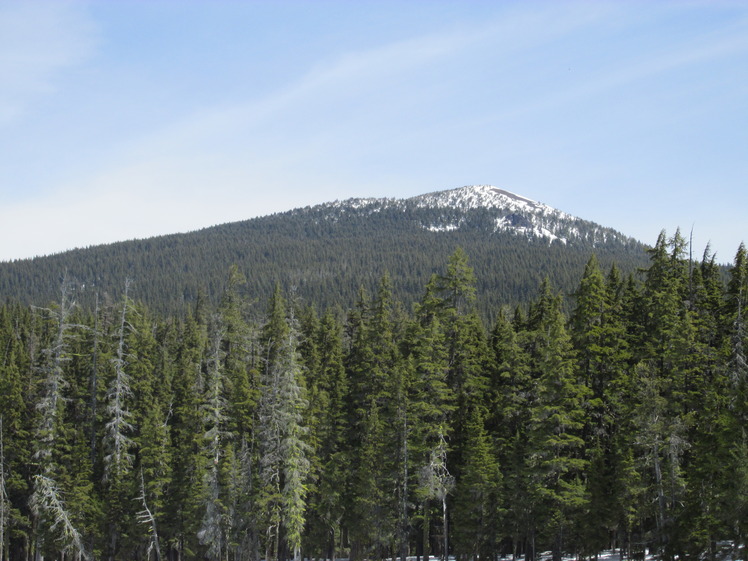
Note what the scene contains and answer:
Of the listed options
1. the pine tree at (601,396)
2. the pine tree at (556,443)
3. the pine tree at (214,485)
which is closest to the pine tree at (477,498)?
the pine tree at (556,443)

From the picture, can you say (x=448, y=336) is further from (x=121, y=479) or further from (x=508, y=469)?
(x=121, y=479)

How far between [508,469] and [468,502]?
3502 millimetres

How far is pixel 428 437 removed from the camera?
Answer: 1917 inches

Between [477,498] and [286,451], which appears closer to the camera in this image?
[286,451]

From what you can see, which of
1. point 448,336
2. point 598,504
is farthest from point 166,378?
point 598,504

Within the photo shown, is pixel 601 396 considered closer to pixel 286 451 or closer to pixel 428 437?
pixel 428 437

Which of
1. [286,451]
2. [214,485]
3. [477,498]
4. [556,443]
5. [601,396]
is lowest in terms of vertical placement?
[477,498]

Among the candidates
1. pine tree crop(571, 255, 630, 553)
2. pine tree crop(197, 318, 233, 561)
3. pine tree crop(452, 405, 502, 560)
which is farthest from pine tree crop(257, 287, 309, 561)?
pine tree crop(571, 255, 630, 553)

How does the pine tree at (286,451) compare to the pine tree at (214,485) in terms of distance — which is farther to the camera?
the pine tree at (214,485)

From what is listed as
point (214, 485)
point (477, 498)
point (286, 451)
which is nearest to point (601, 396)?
point (477, 498)

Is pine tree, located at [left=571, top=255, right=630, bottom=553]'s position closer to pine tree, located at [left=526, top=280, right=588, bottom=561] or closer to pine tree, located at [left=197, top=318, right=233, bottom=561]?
pine tree, located at [left=526, top=280, right=588, bottom=561]

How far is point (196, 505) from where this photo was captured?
54.5 metres

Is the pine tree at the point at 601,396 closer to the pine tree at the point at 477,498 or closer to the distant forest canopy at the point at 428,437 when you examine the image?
the distant forest canopy at the point at 428,437

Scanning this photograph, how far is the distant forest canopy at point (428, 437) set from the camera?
136 ft
